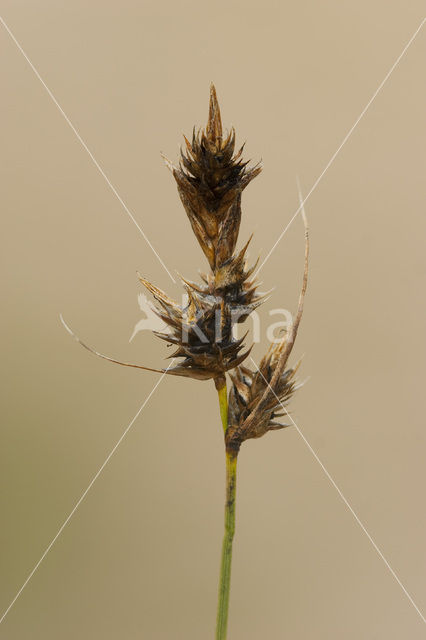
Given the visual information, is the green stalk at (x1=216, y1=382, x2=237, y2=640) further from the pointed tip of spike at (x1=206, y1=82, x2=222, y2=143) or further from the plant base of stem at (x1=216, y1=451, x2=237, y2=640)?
the pointed tip of spike at (x1=206, y1=82, x2=222, y2=143)

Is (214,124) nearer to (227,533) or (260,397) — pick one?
(260,397)

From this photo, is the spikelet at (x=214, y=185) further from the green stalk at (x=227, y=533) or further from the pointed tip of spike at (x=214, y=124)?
the green stalk at (x=227, y=533)

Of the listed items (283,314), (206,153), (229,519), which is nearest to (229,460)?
(229,519)

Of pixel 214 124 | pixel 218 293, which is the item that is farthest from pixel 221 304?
pixel 214 124

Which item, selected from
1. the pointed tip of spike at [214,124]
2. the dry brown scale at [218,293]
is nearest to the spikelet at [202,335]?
the dry brown scale at [218,293]

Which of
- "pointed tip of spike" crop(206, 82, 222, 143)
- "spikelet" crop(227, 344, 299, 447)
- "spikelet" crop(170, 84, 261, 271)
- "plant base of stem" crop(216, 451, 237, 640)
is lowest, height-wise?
"plant base of stem" crop(216, 451, 237, 640)

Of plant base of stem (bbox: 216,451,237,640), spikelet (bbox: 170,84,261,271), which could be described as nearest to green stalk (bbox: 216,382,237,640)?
plant base of stem (bbox: 216,451,237,640)

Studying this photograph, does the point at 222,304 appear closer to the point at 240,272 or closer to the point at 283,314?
the point at 240,272
